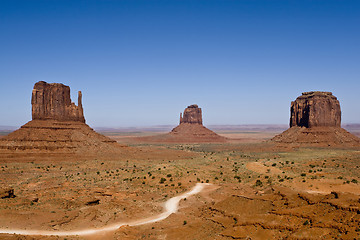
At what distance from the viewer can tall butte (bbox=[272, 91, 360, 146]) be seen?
3952 inches

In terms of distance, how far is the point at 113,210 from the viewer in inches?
1060

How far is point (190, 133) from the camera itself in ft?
527

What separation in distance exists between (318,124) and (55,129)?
91943 mm

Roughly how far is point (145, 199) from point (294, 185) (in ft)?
62.5

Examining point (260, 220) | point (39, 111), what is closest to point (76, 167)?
point (39, 111)

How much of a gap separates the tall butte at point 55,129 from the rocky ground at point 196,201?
14.2 metres

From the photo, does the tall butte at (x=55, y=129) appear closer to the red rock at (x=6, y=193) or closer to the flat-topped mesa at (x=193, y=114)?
the red rock at (x=6, y=193)

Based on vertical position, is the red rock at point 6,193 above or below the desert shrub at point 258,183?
above

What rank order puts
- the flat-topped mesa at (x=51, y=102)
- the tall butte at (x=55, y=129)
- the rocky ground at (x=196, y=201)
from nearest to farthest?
the rocky ground at (x=196, y=201), the tall butte at (x=55, y=129), the flat-topped mesa at (x=51, y=102)

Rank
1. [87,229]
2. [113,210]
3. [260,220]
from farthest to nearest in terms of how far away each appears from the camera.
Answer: [113,210] → [87,229] → [260,220]

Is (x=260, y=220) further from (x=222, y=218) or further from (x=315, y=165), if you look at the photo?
(x=315, y=165)

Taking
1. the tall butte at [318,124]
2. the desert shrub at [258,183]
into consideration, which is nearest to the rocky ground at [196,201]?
the desert shrub at [258,183]

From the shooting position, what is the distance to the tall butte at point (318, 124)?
100375 millimetres

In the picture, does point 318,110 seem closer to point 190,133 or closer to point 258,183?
point 190,133
